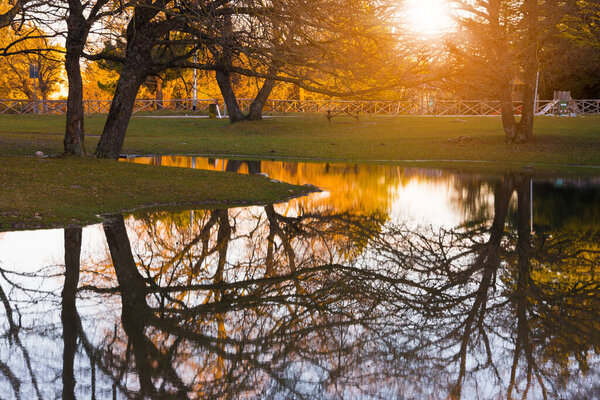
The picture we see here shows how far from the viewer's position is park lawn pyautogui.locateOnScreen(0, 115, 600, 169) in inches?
1229

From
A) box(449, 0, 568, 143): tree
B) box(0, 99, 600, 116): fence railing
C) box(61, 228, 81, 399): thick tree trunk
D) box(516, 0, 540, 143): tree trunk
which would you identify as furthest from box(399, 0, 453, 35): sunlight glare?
box(0, 99, 600, 116): fence railing

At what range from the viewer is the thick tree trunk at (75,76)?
18422 mm

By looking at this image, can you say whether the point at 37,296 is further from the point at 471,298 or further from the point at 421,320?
the point at 471,298

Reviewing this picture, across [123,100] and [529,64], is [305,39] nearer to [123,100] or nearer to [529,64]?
[123,100]

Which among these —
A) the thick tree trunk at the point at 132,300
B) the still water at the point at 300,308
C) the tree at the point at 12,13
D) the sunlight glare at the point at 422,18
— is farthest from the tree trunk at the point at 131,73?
the thick tree trunk at the point at 132,300

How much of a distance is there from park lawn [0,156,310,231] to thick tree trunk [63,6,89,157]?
84 cm

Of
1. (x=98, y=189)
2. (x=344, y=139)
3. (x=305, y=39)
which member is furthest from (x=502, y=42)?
(x=344, y=139)

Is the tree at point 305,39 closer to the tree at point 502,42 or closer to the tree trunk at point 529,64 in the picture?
the tree at point 502,42

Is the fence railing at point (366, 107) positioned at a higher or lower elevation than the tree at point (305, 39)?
lower

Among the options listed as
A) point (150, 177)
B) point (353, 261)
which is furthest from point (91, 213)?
point (353, 261)

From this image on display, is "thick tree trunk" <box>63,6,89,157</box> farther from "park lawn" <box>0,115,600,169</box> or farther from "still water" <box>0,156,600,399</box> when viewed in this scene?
"park lawn" <box>0,115,600,169</box>

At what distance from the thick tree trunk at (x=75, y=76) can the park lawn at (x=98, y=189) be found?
84cm

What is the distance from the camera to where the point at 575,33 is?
32.8 metres

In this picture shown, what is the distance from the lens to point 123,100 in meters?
19.3
